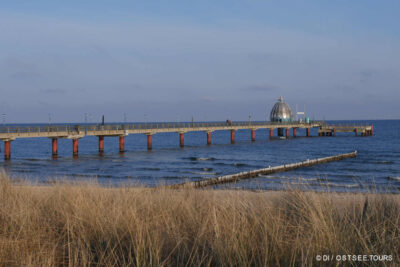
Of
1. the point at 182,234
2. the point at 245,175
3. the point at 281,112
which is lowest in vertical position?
the point at 245,175

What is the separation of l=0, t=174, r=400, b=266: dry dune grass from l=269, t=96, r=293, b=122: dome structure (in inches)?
4209

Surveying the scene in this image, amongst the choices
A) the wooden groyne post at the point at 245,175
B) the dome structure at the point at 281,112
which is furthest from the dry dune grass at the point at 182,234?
the dome structure at the point at 281,112

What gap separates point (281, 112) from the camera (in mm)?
113562

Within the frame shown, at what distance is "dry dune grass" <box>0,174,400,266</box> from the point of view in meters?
4.93

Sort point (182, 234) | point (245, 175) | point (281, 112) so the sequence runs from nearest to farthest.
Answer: point (182, 234) < point (245, 175) < point (281, 112)

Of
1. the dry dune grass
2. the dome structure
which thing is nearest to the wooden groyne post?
the dry dune grass

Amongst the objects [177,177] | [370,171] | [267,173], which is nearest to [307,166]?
[370,171]

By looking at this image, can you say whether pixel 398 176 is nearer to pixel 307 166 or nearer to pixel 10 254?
pixel 307 166

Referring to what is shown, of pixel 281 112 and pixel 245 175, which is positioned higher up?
pixel 281 112

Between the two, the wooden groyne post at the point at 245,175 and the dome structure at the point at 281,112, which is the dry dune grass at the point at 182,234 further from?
the dome structure at the point at 281,112

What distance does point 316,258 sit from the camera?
471cm

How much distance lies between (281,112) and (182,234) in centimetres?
11012

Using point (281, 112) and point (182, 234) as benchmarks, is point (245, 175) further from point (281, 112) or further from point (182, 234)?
point (281, 112)

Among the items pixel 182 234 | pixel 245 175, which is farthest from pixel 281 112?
pixel 182 234
